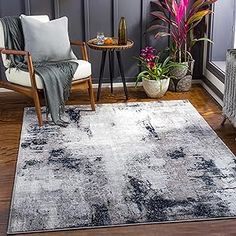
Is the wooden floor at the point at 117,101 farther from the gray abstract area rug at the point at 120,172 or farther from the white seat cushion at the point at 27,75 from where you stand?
the white seat cushion at the point at 27,75

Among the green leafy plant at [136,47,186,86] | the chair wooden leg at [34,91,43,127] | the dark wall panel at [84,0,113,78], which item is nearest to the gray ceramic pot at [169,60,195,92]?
the green leafy plant at [136,47,186,86]

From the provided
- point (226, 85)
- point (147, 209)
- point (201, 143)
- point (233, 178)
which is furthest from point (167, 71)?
point (147, 209)

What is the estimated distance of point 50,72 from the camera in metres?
3.97

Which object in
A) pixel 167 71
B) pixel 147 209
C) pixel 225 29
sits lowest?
pixel 147 209

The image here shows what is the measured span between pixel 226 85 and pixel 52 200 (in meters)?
1.81

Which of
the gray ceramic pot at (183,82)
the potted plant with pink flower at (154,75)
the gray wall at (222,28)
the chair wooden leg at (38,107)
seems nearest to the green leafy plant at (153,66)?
the potted plant with pink flower at (154,75)

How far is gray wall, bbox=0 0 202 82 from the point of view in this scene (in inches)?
187

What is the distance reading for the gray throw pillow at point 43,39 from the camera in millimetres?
4219

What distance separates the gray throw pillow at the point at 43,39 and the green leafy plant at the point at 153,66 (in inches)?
34.6

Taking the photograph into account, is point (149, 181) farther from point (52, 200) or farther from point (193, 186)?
point (52, 200)

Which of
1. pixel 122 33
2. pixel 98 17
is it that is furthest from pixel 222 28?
pixel 98 17

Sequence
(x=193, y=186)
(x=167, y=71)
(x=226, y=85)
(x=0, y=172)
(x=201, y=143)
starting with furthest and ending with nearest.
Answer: (x=167, y=71), (x=226, y=85), (x=201, y=143), (x=0, y=172), (x=193, y=186)

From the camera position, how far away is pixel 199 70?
17.2 feet

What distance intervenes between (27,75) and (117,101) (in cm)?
103
